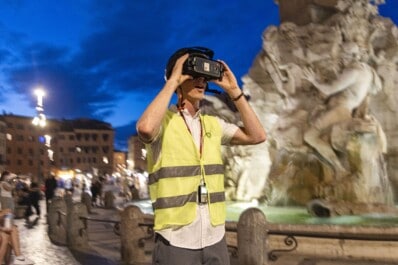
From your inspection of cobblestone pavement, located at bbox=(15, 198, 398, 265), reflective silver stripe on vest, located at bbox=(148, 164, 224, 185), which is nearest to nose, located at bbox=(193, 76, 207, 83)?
reflective silver stripe on vest, located at bbox=(148, 164, 224, 185)

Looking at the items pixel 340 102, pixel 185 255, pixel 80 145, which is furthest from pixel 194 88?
pixel 80 145

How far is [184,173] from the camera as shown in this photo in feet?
8.46

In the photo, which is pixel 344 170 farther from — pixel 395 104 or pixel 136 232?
pixel 136 232

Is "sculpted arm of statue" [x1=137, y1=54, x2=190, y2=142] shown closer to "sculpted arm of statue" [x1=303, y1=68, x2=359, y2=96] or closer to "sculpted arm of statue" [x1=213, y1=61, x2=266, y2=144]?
"sculpted arm of statue" [x1=213, y1=61, x2=266, y2=144]

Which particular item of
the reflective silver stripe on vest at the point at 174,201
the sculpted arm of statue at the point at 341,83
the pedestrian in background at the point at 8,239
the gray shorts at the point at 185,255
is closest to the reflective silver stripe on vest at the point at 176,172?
the reflective silver stripe on vest at the point at 174,201

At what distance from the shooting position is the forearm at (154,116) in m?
2.45

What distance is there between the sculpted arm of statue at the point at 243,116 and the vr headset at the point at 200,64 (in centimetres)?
A: 13

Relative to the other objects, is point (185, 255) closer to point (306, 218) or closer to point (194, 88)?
point (194, 88)

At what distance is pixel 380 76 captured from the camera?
1314 cm

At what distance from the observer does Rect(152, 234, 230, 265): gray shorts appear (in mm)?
2504

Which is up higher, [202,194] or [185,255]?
[202,194]

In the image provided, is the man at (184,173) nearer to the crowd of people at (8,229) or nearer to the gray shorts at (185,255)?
the gray shorts at (185,255)

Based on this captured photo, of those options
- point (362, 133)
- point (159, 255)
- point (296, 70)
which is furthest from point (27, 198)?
point (159, 255)

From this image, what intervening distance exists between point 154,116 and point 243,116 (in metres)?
0.68
